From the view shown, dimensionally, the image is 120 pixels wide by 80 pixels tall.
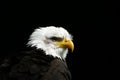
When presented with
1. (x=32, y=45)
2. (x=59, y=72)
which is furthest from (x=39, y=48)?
(x=59, y=72)

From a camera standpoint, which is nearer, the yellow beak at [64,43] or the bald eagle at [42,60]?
the bald eagle at [42,60]

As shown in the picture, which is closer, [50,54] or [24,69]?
[24,69]

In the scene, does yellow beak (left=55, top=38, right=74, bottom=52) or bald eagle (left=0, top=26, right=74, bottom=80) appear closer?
bald eagle (left=0, top=26, right=74, bottom=80)

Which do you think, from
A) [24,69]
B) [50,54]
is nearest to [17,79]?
[24,69]

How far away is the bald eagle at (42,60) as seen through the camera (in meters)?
7.05

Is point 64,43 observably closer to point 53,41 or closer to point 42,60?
point 53,41

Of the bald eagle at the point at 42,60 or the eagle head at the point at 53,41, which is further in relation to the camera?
the eagle head at the point at 53,41

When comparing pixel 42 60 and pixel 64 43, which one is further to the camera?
pixel 64 43

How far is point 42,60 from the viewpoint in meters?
7.26

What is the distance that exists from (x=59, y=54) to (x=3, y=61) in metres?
0.68

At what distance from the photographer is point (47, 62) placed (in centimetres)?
727

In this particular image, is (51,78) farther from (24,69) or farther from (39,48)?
(39,48)

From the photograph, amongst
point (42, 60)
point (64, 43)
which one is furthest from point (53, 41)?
point (42, 60)

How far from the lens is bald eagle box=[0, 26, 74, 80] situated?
7.05m
